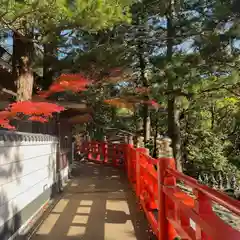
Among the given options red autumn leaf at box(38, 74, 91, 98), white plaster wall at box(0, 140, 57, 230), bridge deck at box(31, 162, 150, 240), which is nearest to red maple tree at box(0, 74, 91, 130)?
red autumn leaf at box(38, 74, 91, 98)

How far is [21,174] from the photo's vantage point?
5.01m

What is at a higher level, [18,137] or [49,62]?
[49,62]

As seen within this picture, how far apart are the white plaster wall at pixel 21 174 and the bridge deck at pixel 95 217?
531 mm

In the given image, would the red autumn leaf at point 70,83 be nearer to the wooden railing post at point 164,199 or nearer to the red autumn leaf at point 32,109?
the red autumn leaf at point 32,109

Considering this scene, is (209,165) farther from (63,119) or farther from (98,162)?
(63,119)

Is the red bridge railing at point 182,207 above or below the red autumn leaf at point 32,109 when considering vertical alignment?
below

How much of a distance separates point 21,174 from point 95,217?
1.56 metres

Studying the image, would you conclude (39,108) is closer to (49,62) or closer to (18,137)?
(18,137)

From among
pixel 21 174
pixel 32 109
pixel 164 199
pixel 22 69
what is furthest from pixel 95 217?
pixel 22 69

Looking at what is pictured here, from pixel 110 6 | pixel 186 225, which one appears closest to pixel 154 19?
pixel 110 6

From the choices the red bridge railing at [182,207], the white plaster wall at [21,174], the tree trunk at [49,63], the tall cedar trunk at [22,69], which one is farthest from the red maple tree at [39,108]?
the red bridge railing at [182,207]

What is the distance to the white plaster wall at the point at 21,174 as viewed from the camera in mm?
4168

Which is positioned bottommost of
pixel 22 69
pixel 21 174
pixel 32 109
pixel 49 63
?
pixel 21 174

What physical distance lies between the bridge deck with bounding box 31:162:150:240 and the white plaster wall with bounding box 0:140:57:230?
0.53 m
